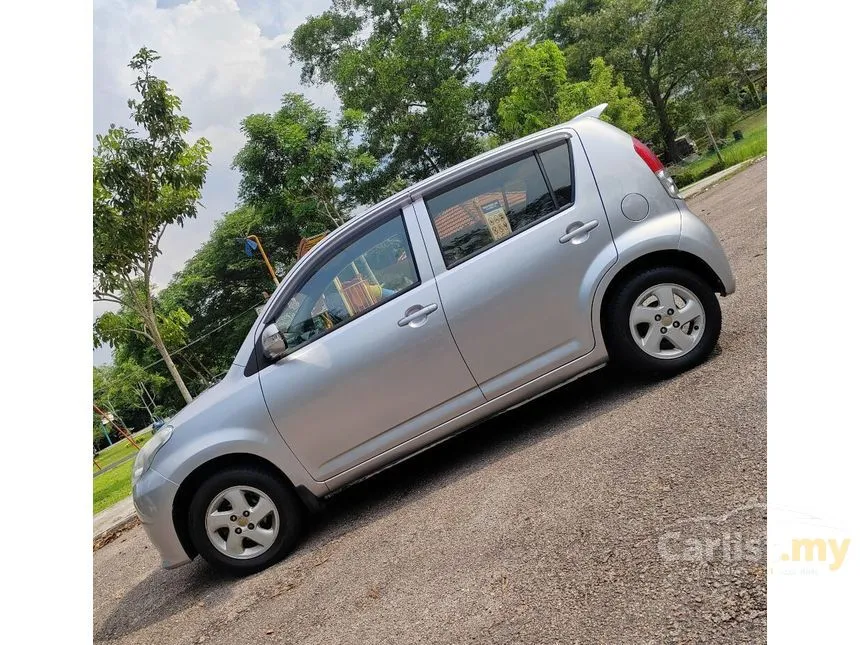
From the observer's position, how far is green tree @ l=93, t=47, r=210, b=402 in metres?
10.9

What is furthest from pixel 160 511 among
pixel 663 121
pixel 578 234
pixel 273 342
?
pixel 663 121

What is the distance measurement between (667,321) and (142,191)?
961 cm

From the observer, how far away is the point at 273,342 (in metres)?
4.32

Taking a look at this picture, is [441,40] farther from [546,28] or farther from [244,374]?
[244,374]

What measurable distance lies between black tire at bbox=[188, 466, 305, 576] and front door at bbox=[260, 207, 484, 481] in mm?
243

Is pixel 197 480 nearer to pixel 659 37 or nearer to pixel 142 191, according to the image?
pixel 142 191

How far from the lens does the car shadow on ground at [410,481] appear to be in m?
4.44

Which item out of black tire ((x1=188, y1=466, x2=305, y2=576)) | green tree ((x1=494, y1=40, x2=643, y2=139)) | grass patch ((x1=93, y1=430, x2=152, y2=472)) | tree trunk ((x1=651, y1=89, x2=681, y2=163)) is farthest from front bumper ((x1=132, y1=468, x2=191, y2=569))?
tree trunk ((x1=651, y1=89, x2=681, y2=163))

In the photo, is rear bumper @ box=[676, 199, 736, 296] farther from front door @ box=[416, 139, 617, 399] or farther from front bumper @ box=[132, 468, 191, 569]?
front bumper @ box=[132, 468, 191, 569]

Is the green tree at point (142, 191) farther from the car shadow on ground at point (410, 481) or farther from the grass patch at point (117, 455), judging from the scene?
the grass patch at point (117, 455)

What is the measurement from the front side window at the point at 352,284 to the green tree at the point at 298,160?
24.7 metres

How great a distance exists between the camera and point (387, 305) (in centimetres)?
435

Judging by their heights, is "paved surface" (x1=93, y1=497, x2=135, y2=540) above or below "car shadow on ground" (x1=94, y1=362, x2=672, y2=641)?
above
